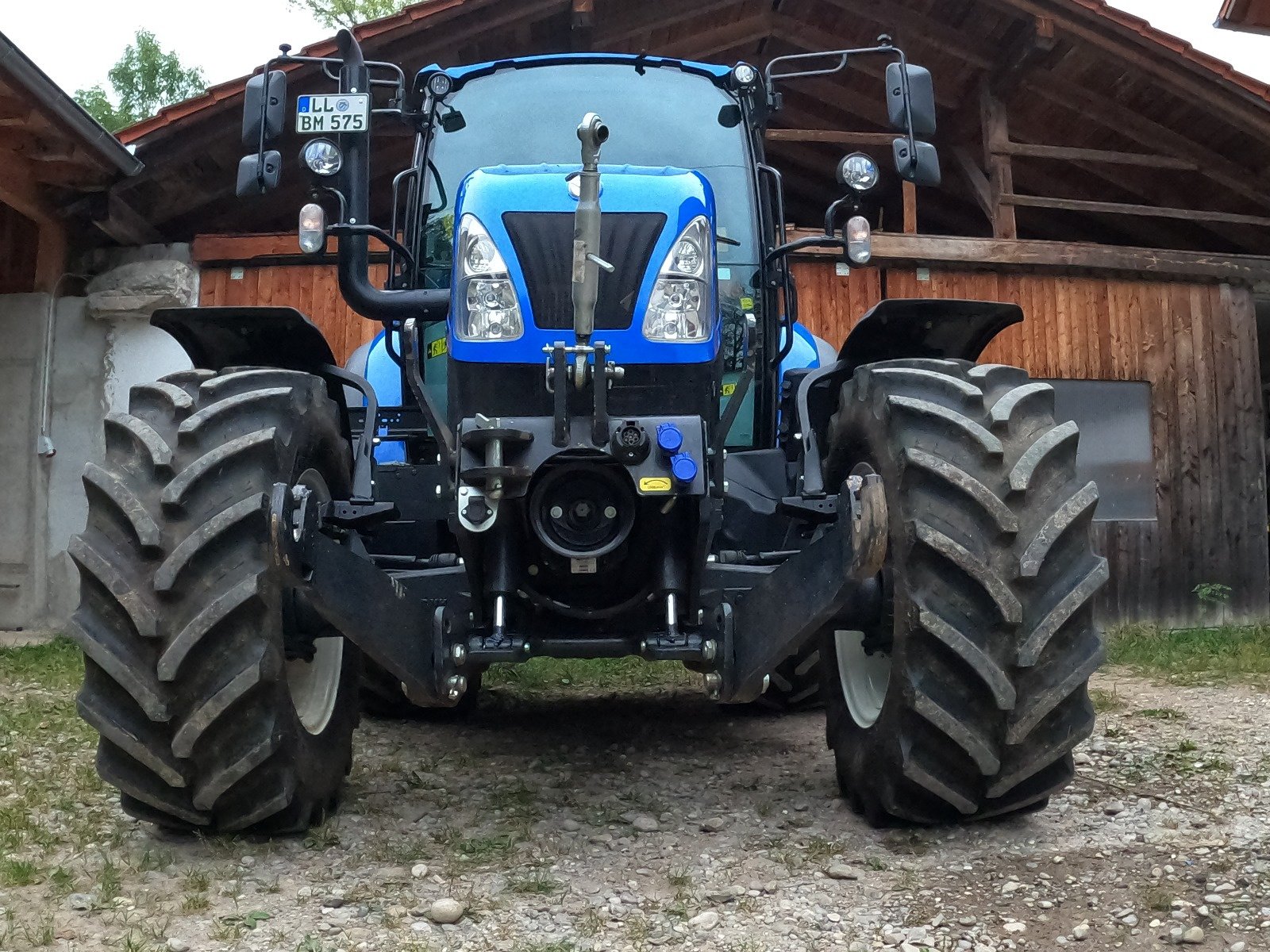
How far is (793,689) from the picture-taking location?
211 inches

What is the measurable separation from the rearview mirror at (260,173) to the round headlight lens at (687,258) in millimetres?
1452

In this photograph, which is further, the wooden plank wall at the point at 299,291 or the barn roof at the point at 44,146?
the wooden plank wall at the point at 299,291

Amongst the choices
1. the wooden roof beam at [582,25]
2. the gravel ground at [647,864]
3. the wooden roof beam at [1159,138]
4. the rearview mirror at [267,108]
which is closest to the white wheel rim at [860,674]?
the gravel ground at [647,864]

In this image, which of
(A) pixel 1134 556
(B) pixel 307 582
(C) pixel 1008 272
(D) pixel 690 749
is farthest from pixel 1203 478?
(B) pixel 307 582

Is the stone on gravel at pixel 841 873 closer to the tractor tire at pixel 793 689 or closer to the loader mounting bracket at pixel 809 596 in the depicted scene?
the loader mounting bracket at pixel 809 596

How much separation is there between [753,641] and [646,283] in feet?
3.31

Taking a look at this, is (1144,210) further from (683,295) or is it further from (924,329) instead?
(683,295)

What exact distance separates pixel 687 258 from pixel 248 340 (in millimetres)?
1553

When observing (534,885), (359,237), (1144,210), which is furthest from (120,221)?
(1144,210)

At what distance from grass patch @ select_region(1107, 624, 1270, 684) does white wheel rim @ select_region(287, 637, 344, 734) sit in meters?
4.55

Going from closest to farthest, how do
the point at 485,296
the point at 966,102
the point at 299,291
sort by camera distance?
1. the point at 485,296
2. the point at 299,291
3. the point at 966,102

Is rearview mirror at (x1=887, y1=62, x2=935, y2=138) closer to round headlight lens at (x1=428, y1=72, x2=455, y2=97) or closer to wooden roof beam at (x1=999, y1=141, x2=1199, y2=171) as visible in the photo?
round headlight lens at (x1=428, y1=72, x2=455, y2=97)

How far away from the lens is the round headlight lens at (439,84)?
441 cm

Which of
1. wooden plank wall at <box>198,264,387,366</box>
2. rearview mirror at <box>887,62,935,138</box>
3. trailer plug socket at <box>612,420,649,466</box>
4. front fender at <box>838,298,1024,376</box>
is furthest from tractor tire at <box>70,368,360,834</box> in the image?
wooden plank wall at <box>198,264,387,366</box>
